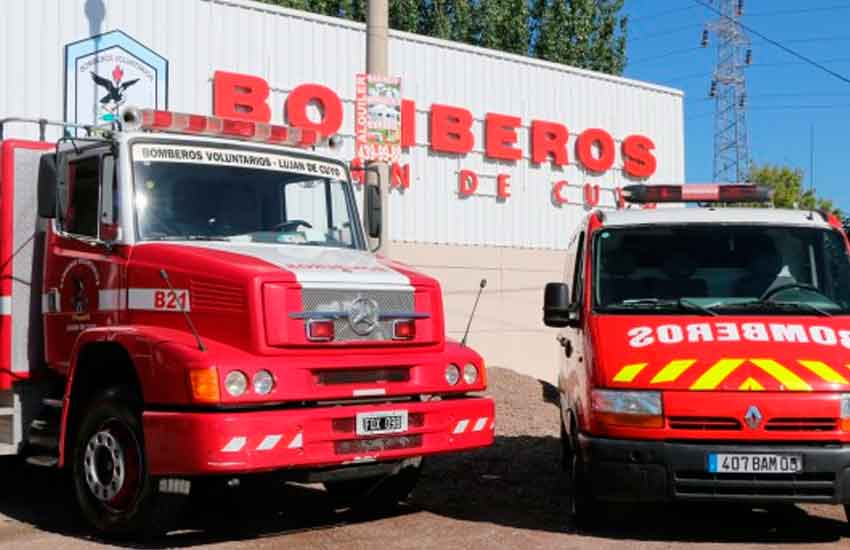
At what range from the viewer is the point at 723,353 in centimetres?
686

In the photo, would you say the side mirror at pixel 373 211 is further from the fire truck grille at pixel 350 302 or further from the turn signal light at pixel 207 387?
the turn signal light at pixel 207 387

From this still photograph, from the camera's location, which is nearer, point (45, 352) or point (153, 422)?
point (153, 422)

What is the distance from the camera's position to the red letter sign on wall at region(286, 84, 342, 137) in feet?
55.5

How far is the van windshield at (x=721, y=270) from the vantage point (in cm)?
745

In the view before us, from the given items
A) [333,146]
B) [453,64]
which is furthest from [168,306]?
[453,64]

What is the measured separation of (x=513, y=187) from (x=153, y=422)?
14.1m

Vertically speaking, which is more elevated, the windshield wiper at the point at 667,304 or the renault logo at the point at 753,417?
the windshield wiper at the point at 667,304

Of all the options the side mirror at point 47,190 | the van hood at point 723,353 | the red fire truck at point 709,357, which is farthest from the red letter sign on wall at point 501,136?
the van hood at point 723,353

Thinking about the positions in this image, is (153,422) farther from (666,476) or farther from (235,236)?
→ (666,476)

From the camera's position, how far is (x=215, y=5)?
16.3 metres

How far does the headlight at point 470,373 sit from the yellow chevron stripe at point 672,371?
1.39 metres

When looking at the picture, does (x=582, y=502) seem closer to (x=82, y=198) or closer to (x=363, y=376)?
Result: (x=363, y=376)

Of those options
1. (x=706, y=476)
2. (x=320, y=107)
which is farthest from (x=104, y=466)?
(x=320, y=107)

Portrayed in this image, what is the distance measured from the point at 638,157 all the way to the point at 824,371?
52.0ft
